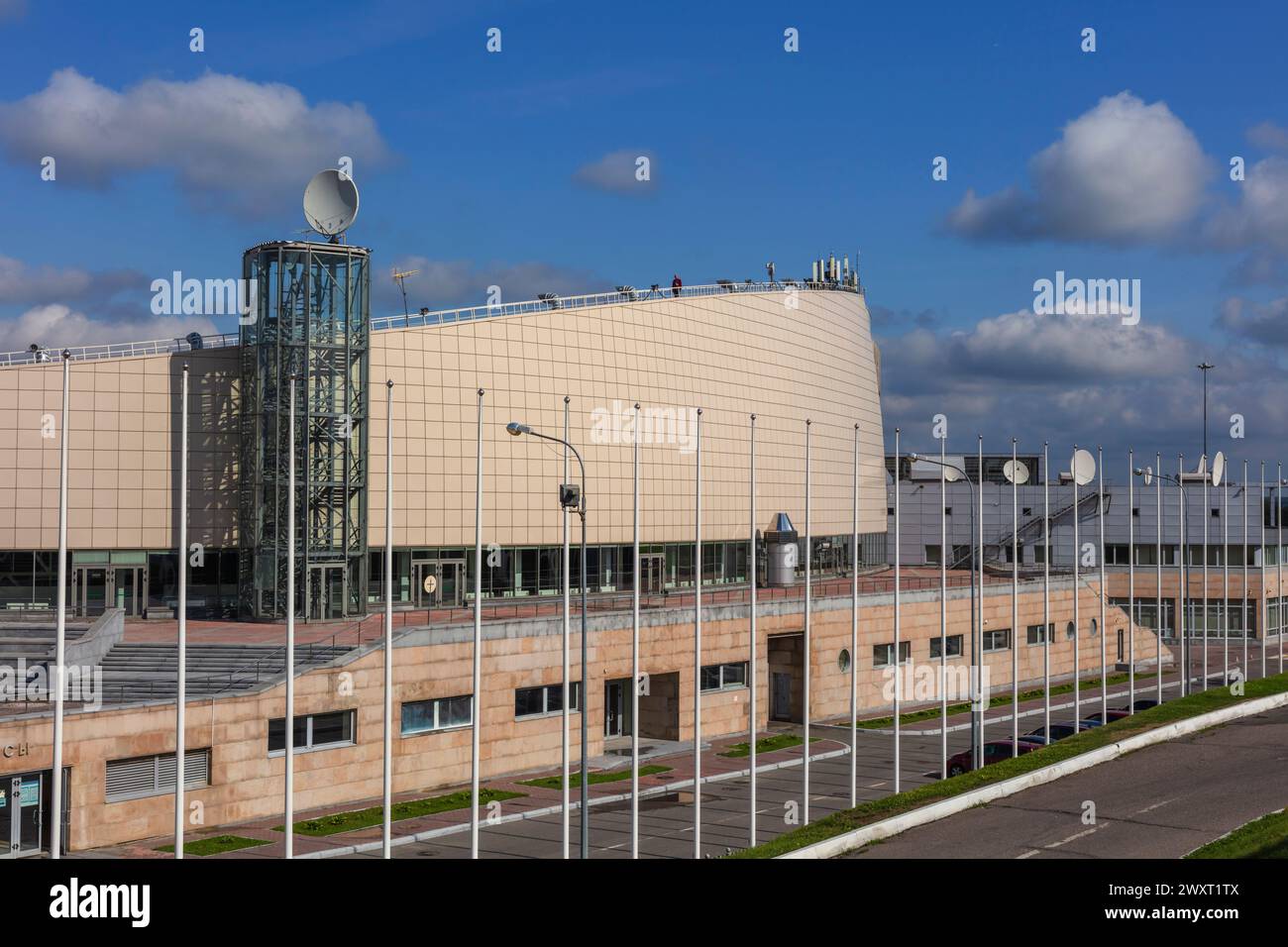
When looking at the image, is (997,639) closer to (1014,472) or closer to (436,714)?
(1014,472)

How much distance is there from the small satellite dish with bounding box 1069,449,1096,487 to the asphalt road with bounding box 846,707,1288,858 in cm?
1969

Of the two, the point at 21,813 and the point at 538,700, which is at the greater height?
the point at 538,700

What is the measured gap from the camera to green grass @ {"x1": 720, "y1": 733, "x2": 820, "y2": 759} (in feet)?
160

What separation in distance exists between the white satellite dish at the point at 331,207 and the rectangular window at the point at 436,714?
63.2 feet

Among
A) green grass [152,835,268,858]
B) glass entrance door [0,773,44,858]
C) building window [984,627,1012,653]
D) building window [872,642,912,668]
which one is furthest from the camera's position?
building window [984,627,1012,653]

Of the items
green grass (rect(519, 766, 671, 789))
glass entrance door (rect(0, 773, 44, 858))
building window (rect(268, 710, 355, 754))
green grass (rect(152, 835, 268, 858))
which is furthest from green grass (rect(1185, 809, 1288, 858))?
glass entrance door (rect(0, 773, 44, 858))

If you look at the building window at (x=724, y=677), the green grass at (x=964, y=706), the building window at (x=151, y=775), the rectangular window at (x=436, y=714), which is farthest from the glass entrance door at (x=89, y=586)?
the green grass at (x=964, y=706)

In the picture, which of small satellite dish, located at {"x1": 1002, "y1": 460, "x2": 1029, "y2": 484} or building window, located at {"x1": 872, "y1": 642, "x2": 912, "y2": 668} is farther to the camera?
building window, located at {"x1": 872, "y1": 642, "x2": 912, "y2": 668}

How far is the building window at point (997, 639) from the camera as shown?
70.2 m

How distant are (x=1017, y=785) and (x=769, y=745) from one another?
17820 mm

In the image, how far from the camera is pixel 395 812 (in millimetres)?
37312

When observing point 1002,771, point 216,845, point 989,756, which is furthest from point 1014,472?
point 216,845

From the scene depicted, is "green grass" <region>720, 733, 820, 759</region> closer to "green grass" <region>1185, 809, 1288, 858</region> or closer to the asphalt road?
the asphalt road
